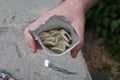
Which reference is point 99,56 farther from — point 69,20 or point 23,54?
point 69,20

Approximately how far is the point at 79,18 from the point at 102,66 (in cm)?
159

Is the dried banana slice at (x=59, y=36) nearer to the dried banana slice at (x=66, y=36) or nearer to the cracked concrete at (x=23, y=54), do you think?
the dried banana slice at (x=66, y=36)

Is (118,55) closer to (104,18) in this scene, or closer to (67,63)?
(104,18)

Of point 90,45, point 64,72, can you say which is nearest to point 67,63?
point 64,72

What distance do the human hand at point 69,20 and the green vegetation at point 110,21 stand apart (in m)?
1.48

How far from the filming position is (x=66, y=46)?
1.54m

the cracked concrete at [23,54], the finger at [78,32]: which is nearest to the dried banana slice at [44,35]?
the finger at [78,32]

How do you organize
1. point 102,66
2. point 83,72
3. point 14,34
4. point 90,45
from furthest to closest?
point 90,45
point 102,66
point 14,34
point 83,72

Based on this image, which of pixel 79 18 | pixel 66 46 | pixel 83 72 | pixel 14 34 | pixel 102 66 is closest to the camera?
pixel 66 46

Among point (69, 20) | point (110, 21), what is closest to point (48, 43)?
point (69, 20)

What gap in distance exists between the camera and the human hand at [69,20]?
1.58 metres

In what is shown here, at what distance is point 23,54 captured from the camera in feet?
6.87

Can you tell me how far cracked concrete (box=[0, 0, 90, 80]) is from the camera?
195cm

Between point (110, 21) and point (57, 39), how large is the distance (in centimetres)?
174
